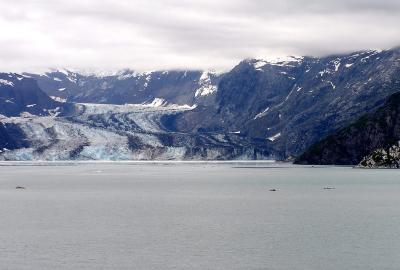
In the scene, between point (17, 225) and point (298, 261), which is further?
point (17, 225)

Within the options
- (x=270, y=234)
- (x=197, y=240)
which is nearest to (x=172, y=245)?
(x=197, y=240)

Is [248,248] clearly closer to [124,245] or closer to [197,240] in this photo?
[197,240]

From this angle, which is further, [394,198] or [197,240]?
[394,198]

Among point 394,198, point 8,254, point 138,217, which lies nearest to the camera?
point 8,254

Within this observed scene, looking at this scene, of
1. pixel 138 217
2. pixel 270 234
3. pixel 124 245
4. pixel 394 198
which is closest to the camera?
Result: pixel 124 245

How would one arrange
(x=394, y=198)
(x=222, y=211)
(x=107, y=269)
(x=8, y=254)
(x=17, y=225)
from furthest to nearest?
(x=394, y=198) < (x=222, y=211) < (x=17, y=225) < (x=8, y=254) < (x=107, y=269)

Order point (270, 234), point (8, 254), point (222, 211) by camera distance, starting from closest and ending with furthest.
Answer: point (8, 254) → point (270, 234) → point (222, 211)

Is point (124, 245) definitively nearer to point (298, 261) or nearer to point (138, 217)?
point (298, 261)

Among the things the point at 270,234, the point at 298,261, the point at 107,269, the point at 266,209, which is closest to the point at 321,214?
the point at 266,209
